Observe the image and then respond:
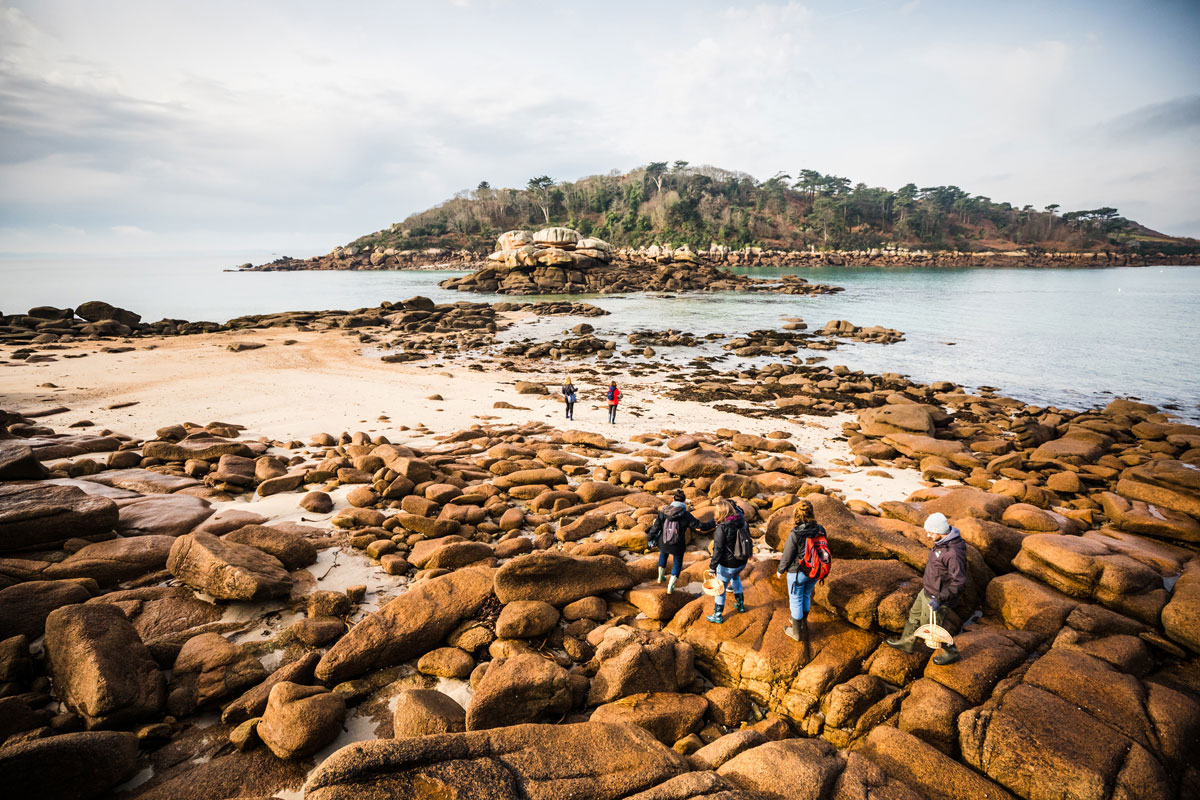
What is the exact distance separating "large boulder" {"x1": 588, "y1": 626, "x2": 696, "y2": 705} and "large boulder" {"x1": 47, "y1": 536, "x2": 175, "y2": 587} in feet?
23.2

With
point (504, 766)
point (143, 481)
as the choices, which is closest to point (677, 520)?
point (504, 766)

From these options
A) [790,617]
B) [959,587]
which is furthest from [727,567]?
[959,587]

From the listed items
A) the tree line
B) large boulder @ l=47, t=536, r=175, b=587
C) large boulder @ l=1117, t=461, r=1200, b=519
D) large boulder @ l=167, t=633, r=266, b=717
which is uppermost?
the tree line

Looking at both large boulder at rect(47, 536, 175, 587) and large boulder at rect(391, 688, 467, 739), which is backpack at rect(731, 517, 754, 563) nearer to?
large boulder at rect(391, 688, 467, 739)

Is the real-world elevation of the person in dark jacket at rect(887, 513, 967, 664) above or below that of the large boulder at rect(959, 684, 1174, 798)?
above

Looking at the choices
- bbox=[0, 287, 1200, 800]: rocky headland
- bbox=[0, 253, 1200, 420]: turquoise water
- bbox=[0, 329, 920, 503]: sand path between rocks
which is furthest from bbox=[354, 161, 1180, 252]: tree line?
bbox=[0, 287, 1200, 800]: rocky headland

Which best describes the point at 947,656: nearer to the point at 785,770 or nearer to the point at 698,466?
the point at 785,770

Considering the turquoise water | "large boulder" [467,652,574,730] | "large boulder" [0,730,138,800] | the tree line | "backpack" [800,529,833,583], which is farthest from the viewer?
the tree line

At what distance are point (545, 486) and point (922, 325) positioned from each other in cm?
4745

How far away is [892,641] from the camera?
21.7ft

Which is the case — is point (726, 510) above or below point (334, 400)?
below

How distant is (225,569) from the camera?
23.0 ft

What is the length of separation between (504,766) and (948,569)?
5.89 meters

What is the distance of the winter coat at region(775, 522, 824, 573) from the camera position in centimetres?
670
